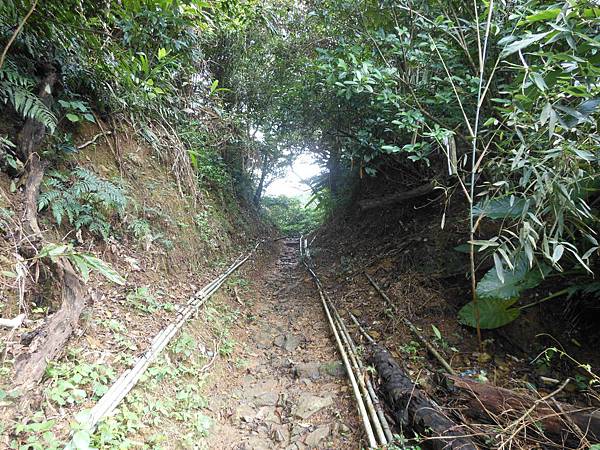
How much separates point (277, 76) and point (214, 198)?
3889mm

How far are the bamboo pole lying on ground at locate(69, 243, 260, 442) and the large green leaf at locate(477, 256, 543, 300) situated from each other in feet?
10.1

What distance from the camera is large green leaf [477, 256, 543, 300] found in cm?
303

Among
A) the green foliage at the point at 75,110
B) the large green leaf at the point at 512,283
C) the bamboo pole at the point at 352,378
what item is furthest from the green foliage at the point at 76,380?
the large green leaf at the point at 512,283

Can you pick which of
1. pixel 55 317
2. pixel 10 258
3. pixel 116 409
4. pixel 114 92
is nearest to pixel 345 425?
pixel 116 409

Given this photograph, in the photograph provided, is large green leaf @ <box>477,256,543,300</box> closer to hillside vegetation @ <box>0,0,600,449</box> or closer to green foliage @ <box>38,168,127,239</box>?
hillside vegetation @ <box>0,0,600,449</box>

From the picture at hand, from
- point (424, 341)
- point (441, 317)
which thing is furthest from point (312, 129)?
point (424, 341)

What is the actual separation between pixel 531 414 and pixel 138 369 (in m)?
2.93

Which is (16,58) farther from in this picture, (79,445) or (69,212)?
(79,445)

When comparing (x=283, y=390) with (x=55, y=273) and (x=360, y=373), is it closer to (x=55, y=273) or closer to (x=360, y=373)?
(x=360, y=373)

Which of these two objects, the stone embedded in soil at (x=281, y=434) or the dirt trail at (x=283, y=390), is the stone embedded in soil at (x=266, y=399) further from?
the stone embedded in soil at (x=281, y=434)

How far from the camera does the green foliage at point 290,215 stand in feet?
53.6

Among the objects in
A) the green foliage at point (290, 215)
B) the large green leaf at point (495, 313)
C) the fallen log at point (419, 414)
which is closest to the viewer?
the fallen log at point (419, 414)

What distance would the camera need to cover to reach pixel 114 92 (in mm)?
4258

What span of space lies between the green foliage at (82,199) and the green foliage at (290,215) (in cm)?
1171
